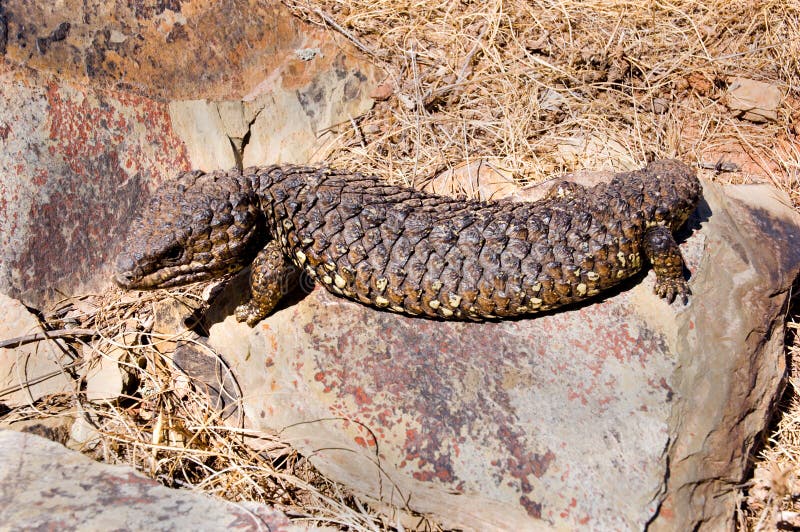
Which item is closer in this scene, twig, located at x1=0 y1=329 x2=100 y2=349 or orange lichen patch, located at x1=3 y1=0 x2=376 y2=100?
twig, located at x1=0 y1=329 x2=100 y2=349

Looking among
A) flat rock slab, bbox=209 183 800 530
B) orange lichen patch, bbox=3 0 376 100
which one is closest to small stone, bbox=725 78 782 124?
flat rock slab, bbox=209 183 800 530

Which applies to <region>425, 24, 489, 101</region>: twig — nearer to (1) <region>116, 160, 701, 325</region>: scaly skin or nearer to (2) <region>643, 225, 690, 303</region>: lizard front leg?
(1) <region>116, 160, 701, 325</region>: scaly skin

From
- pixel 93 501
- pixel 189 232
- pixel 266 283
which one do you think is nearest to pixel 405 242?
pixel 266 283

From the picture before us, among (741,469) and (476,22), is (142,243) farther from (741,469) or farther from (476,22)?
(476,22)

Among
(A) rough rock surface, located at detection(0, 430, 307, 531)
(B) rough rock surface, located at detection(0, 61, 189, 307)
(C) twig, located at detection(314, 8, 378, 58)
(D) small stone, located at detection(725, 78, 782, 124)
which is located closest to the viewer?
(A) rough rock surface, located at detection(0, 430, 307, 531)

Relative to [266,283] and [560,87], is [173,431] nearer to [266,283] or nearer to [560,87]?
[266,283]

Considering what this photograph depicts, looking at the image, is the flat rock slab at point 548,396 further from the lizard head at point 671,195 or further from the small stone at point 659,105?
the small stone at point 659,105

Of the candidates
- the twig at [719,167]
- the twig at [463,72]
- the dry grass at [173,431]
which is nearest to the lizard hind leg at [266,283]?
the dry grass at [173,431]
